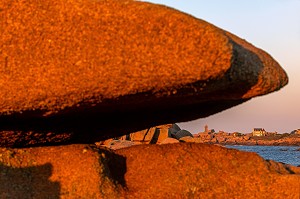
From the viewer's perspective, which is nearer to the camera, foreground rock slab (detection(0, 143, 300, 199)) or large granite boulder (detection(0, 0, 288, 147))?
large granite boulder (detection(0, 0, 288, 147))

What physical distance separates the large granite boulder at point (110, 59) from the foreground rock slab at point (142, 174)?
96cm

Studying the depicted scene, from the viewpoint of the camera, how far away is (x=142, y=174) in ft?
31.6

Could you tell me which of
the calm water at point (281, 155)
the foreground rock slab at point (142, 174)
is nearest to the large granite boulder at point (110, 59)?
the foreground rock slab at point (142, 174)

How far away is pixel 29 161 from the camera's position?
9.49 meters

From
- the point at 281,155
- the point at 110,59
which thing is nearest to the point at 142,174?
the point at 110,59

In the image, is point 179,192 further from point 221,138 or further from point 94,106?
point 221,138

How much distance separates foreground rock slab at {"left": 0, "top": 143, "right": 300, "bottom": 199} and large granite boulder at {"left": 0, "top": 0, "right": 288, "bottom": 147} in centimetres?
96

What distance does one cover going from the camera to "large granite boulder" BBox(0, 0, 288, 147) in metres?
7.80

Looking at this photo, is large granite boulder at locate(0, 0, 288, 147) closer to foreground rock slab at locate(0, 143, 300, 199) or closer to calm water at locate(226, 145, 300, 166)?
foreground rock slab at locate(0, 143, 300, 199)

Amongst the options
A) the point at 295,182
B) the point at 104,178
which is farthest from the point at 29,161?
the point at 295,182

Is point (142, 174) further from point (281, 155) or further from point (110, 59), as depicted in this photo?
point (281, 155)

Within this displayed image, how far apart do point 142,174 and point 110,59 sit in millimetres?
2669

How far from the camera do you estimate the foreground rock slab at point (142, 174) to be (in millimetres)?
9094

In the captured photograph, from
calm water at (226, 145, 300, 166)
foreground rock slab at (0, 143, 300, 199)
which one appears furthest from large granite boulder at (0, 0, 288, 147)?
calm water at (226, 145, 300, 166)
